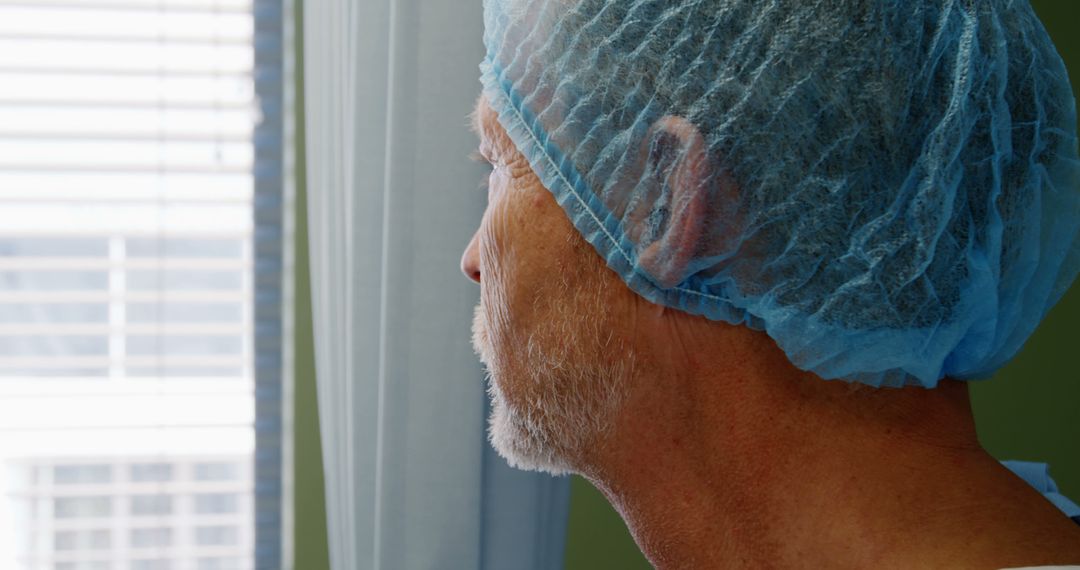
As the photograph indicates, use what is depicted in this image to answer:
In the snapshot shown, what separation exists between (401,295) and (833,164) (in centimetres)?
93

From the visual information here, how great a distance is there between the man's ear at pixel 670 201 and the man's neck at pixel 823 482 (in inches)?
4.9

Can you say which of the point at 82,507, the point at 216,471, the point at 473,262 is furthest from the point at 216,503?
the point at 473,262

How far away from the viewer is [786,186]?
2.66 ft

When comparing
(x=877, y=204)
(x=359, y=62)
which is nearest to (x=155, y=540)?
(x=359, y=62)

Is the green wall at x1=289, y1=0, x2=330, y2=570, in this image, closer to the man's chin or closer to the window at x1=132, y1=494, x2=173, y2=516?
the window at x1=132, y1=494, x2=173, y2=516

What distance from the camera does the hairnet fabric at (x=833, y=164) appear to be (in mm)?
793

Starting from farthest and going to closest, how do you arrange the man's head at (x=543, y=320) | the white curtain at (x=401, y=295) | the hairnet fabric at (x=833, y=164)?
the white curtain at (x=401, y=295) → the man's head at (x=543, y=320) → the hairnet fabric at (x=833, y=164)

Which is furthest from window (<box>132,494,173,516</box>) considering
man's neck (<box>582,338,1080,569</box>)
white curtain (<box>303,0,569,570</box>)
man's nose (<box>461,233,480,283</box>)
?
man's neck (<box>582,338,1080,569</box>)

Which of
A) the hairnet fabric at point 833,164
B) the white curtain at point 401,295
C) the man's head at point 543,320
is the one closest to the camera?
the hairnet fabric at point 833,164

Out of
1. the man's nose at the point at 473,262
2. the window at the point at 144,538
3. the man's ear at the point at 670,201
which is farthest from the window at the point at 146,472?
the man's ear at the point at 670,201

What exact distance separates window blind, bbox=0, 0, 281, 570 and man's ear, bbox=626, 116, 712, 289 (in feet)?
4.26

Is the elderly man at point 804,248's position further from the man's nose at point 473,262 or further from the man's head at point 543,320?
the man's nose at point 473,262

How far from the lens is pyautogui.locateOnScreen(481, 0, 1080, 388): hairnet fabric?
0.79 m

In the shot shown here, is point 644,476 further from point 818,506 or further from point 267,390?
point 267,390
